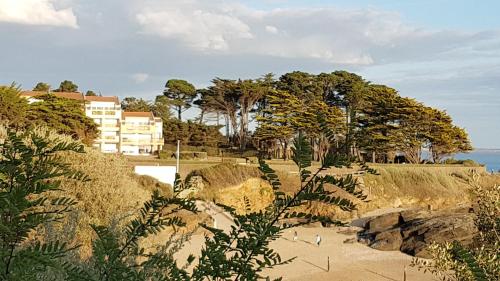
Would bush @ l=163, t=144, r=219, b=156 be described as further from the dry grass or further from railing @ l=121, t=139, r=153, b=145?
the dry grass

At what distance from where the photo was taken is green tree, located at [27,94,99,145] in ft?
144

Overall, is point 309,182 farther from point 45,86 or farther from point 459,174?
point 45,86

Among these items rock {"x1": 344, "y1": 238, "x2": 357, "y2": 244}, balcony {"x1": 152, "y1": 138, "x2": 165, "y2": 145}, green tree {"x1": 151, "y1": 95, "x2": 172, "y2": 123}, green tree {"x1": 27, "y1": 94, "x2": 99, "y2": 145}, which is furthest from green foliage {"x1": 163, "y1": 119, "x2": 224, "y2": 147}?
rock {"x1": 344, "y1": 238, "x2": 357, "y2": 244}

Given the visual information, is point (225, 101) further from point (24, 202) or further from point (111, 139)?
point (24, 202)

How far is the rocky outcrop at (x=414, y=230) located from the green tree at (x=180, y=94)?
5063 centimetres

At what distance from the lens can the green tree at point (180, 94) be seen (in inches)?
3182

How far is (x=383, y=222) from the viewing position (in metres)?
33.2

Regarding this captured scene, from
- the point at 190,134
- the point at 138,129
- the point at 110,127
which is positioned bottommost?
the point at 190,134

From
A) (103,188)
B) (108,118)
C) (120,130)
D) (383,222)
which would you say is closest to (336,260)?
(383,222)

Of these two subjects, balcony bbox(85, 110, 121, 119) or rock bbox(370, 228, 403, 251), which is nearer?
rock bbox(370, 228, 403, 251)

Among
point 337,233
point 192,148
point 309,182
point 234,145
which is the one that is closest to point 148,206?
point 309,182

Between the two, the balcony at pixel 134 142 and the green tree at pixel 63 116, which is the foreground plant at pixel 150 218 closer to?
the green tree at pixel 63 116

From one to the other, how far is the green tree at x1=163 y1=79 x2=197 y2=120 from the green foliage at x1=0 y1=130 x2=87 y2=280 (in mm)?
78761

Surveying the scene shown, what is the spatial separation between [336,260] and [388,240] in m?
4.49
